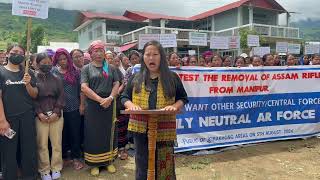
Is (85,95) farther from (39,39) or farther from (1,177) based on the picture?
(39,39)

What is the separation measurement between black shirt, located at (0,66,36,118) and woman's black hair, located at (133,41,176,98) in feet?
5.94

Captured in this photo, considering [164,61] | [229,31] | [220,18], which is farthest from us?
[220,18]

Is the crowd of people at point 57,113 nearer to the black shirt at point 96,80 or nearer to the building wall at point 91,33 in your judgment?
the black shirt at point 96,80

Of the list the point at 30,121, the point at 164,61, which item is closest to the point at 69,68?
the point at 30,121

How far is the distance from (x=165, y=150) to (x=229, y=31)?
29.6 m

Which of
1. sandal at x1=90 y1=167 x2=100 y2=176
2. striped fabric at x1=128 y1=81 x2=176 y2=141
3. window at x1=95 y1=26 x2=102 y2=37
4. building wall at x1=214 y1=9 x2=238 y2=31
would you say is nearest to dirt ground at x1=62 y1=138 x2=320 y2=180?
sandal at x1=90 y1=167 x2=100 y2=176

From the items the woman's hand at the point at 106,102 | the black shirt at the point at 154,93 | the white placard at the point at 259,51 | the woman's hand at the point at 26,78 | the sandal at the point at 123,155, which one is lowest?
the sandal at the point at 123,155

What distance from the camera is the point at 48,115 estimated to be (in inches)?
197

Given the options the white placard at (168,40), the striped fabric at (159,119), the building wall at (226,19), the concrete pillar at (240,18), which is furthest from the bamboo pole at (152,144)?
the building wall at (226,19)

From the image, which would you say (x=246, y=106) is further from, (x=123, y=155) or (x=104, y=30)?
(x=104, y=30)

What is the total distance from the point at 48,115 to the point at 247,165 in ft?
9.60

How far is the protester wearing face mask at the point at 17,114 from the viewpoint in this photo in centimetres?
457

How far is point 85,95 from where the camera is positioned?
5.13 m

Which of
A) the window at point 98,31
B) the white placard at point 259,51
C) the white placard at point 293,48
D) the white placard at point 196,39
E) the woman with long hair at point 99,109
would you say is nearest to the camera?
the woman with long hair at point 99,109
